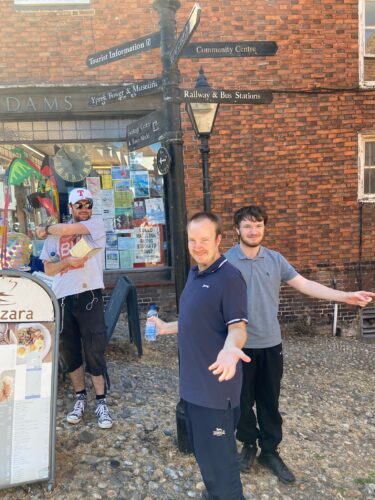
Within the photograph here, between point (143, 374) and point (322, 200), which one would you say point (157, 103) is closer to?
point (322, 200)

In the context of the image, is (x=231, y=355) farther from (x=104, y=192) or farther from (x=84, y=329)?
(x=104, y=192)

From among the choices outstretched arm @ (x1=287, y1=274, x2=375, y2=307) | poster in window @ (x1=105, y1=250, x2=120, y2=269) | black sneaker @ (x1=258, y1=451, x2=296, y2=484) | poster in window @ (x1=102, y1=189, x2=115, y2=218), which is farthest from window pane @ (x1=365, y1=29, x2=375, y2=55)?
black sneaker @ (x1=258, y1=451, x2=296, y2=484)

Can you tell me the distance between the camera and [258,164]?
253 inches

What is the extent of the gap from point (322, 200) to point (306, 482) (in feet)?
15.4

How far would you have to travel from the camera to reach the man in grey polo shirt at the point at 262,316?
2619 millimetres

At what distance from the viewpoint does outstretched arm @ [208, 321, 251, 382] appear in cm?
171

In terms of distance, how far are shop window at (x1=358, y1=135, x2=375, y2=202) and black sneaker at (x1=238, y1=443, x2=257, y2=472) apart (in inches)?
198

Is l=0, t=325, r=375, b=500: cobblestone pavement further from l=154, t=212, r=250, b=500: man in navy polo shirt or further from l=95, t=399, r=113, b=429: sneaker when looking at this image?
l=154, t=212, r=250, b=500: man in navy polo shirt

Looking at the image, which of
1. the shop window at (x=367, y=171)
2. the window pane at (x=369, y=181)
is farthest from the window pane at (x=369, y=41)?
the window pane at (x=369, y=181)

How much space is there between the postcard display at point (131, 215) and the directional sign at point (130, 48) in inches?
128

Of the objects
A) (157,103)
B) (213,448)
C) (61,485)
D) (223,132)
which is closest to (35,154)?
(157,103)

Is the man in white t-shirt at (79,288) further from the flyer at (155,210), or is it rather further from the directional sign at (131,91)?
the flyer at (155,210)

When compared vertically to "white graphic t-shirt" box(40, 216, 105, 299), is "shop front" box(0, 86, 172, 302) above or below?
above

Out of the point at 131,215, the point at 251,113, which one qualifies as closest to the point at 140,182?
the point at 131,215
